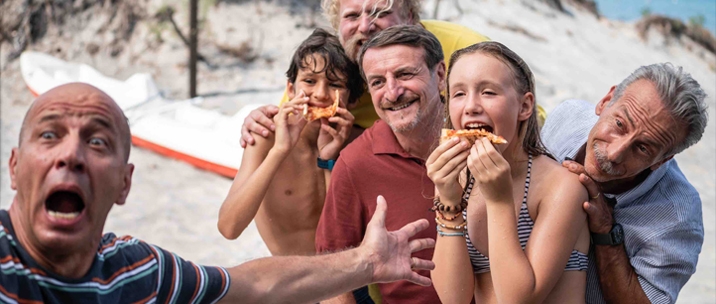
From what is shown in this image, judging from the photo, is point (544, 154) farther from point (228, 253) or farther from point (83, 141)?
point (228, 253)

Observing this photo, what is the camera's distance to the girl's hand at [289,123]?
130 inches

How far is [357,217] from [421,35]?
31.1 inches

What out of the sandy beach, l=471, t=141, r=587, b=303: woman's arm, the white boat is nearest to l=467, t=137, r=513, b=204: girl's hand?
l=471, t=141, r=587, b=303: woman's arm

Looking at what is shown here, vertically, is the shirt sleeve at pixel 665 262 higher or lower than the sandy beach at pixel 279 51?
higher

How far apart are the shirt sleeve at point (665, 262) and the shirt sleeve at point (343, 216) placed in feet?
3.36

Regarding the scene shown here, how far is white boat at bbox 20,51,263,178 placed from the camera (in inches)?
305

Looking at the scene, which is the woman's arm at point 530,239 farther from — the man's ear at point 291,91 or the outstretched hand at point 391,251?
the man's ear at point 291,91

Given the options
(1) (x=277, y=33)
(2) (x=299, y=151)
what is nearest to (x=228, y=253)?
(2) (x=299, y=151)

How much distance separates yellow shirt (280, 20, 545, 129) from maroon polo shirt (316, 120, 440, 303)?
0.60 meters

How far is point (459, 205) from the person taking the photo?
2549 mm

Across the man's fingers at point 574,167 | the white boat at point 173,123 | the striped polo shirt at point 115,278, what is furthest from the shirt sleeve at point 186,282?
the white boat at point 173,123

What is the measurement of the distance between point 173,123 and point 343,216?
18.7 feet

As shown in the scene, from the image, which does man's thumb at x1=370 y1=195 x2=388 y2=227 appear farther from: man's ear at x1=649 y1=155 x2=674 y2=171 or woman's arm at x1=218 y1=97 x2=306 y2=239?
man's ear at x1=649 y1=155 x2=674 y2=171

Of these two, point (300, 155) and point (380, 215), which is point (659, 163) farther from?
point (300, 155)
